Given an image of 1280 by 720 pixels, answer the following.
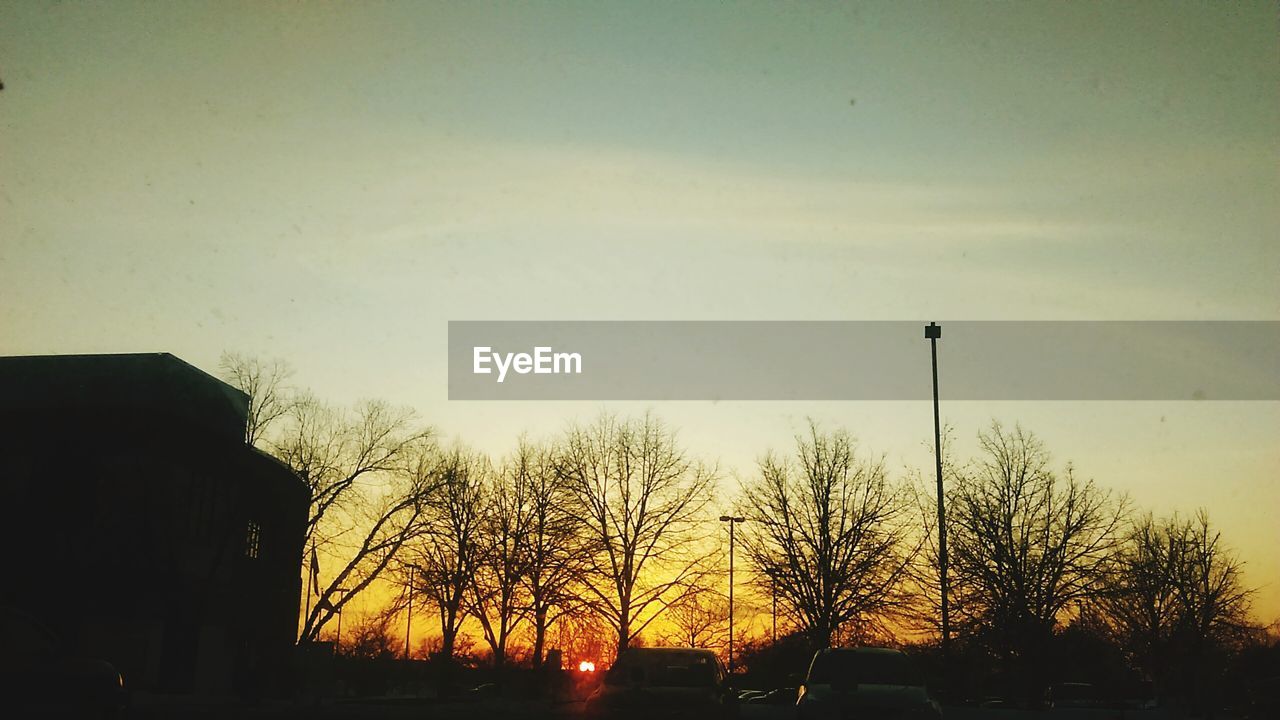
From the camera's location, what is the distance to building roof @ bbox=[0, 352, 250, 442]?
42.7m

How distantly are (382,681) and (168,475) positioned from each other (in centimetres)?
2445

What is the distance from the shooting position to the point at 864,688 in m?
14.4

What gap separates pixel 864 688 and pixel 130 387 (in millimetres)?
37755

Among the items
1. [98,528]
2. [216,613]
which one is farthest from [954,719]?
[216,613]

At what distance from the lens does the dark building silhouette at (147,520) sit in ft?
114

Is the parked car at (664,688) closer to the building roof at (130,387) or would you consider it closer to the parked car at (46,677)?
the parked car at (46,677)

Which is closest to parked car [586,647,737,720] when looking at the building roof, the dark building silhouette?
the dark building silhouette

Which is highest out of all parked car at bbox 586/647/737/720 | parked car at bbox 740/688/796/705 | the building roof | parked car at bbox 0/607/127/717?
the building roof

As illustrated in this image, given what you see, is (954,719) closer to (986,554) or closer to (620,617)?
(986,554)

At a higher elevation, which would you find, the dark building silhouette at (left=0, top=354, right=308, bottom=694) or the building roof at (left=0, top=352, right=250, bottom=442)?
the building roof at (left=0, top=352, right=250, bottom=442)

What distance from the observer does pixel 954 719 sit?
27.5 metres

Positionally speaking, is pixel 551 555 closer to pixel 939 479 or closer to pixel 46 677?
pixel 939 479

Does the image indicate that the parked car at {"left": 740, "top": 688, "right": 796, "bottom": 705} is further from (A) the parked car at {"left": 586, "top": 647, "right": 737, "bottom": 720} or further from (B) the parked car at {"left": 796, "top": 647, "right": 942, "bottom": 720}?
(B) the parked car at {"left": 796, "top": 647, "right": 942, "bottom": 720}

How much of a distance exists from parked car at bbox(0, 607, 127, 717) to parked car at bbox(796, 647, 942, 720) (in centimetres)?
855
